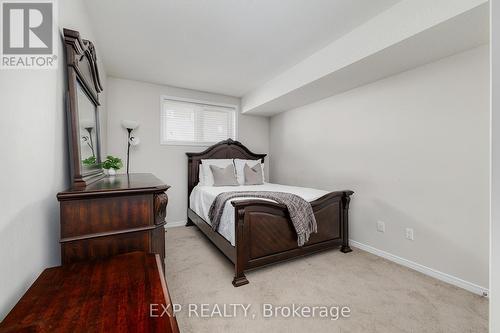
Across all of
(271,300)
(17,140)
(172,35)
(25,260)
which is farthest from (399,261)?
(172,35)

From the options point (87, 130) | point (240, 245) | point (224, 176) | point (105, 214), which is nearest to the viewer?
point (105, 214)

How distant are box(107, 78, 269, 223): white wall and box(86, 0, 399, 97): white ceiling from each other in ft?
1.16

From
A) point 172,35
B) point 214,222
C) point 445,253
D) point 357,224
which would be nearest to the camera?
point 445,253

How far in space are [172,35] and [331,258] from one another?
3083 mm

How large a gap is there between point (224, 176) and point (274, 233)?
1.56 meters

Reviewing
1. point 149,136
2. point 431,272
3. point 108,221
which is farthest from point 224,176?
point 431,272

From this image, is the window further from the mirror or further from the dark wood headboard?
the mirror

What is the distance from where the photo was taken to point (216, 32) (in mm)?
2246

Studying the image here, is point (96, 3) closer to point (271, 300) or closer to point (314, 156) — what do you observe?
point (271, 300)

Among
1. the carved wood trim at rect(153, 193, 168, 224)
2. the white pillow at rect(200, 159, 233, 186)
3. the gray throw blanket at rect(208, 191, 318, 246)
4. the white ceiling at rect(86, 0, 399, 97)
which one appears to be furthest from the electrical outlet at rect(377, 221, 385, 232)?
the carved wood trim at rect(153, 193, 168, 224)

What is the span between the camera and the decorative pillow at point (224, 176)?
3500 millimetres

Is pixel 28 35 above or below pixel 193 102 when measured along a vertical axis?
below

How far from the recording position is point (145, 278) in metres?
0.84

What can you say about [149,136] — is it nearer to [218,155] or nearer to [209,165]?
[209,165]
